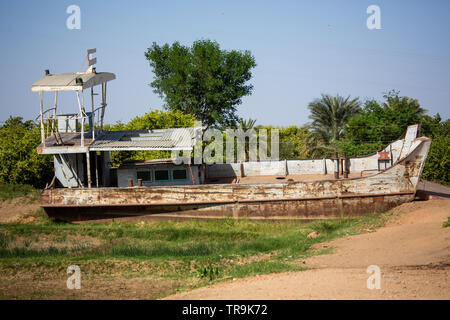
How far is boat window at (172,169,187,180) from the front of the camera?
1942cm

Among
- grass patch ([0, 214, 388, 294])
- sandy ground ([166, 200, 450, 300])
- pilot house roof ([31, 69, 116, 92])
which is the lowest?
grass patch ([0, 214, 388, 294])

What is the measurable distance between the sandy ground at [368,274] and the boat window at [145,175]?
30.0 feet

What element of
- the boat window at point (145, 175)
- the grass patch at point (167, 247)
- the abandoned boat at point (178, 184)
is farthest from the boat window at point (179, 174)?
the grass patch at point (167, 247)

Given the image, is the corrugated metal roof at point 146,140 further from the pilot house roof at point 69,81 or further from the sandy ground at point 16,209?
the sandy ground at point 16,209

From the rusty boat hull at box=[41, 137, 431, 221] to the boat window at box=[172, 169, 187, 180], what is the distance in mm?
1605

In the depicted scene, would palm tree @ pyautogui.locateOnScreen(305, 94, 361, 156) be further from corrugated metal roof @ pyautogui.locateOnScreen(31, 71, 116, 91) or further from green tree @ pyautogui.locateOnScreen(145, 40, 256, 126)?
corrugated metal roof @ pyautogui.locateOnScreen(31, 71, 116, 91)

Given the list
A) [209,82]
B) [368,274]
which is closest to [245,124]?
[209,82]

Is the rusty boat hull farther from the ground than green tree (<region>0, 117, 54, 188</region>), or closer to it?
closer to it

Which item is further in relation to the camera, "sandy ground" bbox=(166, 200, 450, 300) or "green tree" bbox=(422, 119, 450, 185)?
"green tree" bbox=(422, 119, 450, 185)

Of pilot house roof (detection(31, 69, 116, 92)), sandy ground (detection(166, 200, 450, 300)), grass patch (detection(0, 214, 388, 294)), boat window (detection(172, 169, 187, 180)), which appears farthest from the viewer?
boat window (detection(172, 169, 187, 180))

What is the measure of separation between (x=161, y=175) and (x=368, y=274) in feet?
A: 40.3

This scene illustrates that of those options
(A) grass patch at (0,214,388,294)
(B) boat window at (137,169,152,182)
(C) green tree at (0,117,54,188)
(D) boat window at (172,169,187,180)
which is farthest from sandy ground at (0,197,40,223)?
(D) boat window at (172,169,187,180)
